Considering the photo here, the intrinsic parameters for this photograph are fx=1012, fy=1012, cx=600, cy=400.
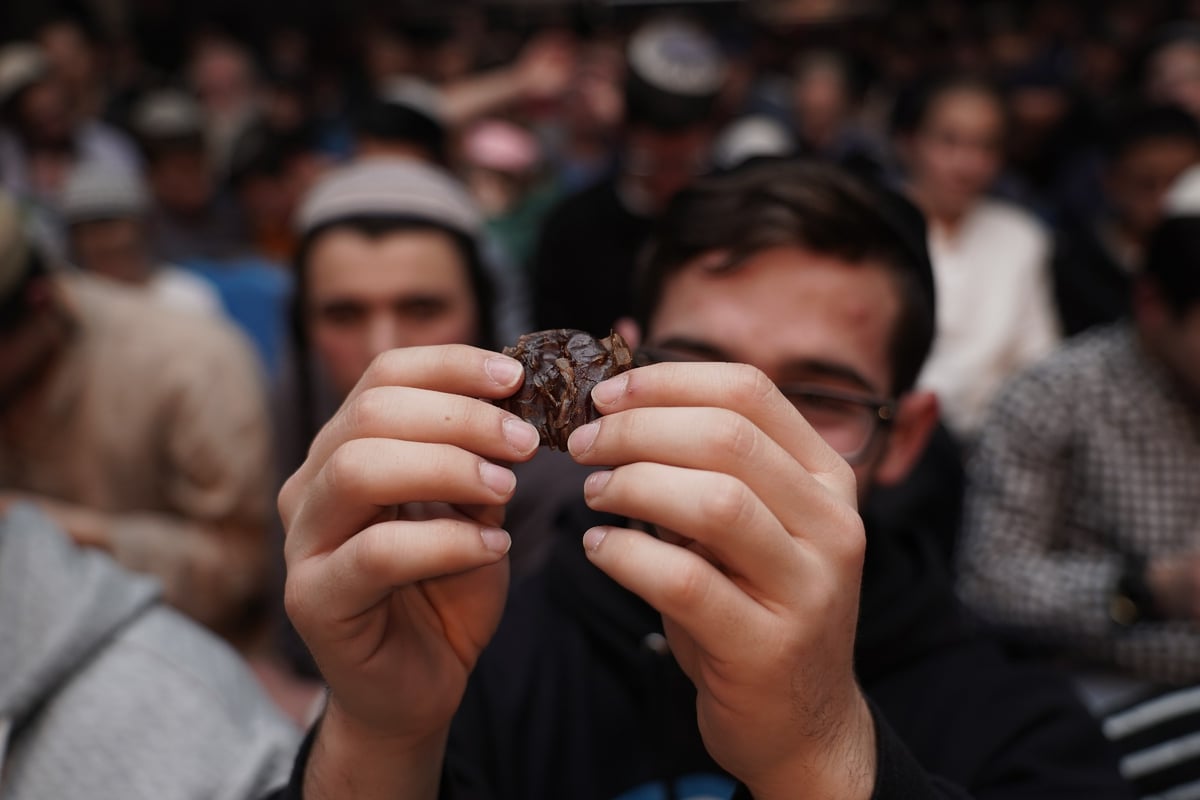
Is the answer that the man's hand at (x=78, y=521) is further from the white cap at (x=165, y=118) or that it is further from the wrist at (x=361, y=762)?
the white cap at (x=165, y=118)

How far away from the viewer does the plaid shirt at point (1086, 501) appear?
2.45 meters

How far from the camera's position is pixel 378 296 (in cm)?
261

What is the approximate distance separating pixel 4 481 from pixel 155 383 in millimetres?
523

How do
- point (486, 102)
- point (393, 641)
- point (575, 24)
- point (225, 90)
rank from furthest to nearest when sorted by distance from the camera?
point (575, 24), point (225, 90), point (486, 102), point (393, 641)

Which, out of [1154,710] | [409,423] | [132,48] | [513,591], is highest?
[409,423]

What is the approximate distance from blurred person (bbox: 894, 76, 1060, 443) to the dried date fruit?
10.3ft

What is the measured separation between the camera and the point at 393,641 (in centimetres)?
111

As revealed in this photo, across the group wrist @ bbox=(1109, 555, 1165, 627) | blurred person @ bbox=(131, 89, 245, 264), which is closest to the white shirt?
wrist @ bbox=(1109, 555, 1165, 627)

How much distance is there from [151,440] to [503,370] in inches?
97.6

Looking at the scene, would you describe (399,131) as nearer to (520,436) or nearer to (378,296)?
(378,296)

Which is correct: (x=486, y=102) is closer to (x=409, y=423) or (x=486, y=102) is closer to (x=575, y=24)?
(x=409, y=423)

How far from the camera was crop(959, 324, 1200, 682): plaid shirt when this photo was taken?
2451 mm

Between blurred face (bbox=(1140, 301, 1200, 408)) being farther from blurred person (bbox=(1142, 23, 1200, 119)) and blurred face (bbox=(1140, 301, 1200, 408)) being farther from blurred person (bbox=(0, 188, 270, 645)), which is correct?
blurred person (bbox=(1142, 23, 1200, 119))

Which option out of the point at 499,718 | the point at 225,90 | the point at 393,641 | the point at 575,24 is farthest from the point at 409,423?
the point at 575,24
